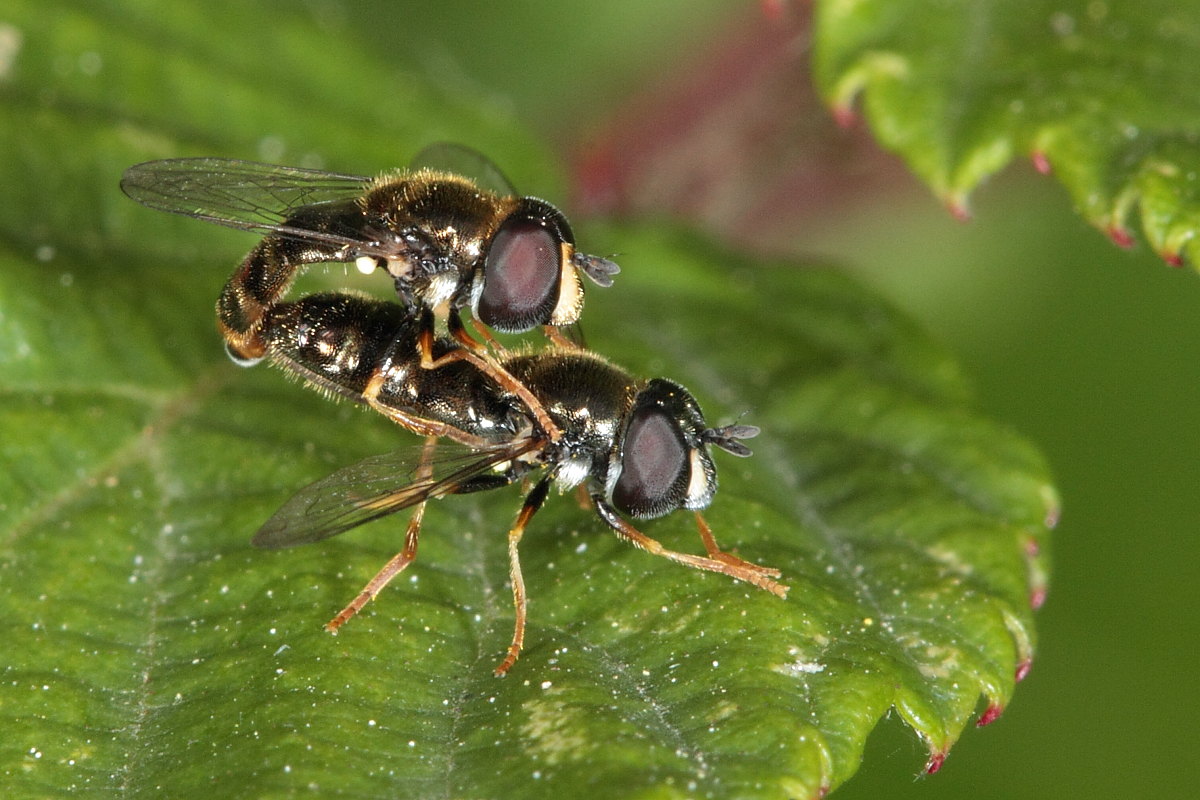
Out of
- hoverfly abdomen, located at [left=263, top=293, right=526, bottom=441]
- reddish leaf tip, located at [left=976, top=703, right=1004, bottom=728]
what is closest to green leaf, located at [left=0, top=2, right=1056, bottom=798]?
reddish leaf tip, located at [left=976, top=703, right=1004, bottom=728]

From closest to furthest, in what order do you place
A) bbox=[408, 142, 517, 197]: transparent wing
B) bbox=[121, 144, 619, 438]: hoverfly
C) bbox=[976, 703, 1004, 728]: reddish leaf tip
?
bbox=[976, 703, 1004, 728]: reddish leaf tip, bbox=[121, 144, 619, 438]: hoverfly, bbox=[408, 142, 517, 197]: transparent wing

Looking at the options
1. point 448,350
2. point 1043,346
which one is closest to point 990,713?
point 448,350

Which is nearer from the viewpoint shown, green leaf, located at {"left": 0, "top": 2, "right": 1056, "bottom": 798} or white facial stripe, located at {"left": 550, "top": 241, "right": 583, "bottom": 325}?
green leaf, located at {"left": 0, "top": 2, "right": 1056, "bottom": 798}

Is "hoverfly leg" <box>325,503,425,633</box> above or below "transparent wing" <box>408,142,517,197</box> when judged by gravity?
below

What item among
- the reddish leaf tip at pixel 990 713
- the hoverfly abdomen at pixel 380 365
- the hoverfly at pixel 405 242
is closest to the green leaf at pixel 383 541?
the reddish leaf tip at pixel 990 713

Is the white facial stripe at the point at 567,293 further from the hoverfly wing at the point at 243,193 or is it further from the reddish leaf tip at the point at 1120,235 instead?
the reddish leaf tip at the point at 1120,235

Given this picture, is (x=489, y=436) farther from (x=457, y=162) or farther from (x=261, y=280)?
(x=457, y=162)

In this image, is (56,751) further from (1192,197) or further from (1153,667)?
(1153,667)

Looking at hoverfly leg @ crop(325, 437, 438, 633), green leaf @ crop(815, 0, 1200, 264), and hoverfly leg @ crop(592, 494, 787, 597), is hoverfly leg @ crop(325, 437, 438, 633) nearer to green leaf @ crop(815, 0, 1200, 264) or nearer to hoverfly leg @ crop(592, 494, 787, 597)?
hoverfly leg @ crop(592, 494, 787, 597)
